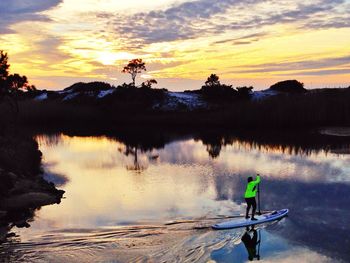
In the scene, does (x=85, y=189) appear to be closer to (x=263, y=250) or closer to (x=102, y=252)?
(x=102, y=252)

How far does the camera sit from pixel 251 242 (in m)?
16.3

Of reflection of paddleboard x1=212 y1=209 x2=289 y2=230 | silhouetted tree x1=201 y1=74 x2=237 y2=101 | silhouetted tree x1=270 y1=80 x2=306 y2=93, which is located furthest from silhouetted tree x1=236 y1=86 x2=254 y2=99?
reflection of paddleboard x1=212 y1=209 x2=289 y2=230

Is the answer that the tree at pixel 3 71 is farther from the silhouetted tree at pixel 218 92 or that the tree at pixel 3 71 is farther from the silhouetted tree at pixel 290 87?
the silhouetted tree at pixel 290 87

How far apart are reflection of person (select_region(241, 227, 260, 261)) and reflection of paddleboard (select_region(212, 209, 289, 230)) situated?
1.14 ft

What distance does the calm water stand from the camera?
15305 mm

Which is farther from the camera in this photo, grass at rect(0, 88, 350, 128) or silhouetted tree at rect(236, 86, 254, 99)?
silhouetted tree at rect(236, 86, 254, 99)

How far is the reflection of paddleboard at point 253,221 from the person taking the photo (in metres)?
17.6

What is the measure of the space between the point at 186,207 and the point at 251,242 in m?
5.54

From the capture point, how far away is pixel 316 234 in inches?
669

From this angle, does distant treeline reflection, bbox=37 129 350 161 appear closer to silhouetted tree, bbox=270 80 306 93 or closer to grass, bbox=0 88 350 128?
grass, bbox=0 88 350 128

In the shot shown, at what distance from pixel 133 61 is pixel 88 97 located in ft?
47.6

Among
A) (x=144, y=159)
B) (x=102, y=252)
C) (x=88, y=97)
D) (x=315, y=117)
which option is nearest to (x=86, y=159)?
(x=144, y=159)

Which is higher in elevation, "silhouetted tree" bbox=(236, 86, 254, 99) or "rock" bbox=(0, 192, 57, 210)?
"silhouetted tree" bbox=(236, 86, 254, 99)

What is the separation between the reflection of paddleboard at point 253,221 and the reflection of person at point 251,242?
347 mm
